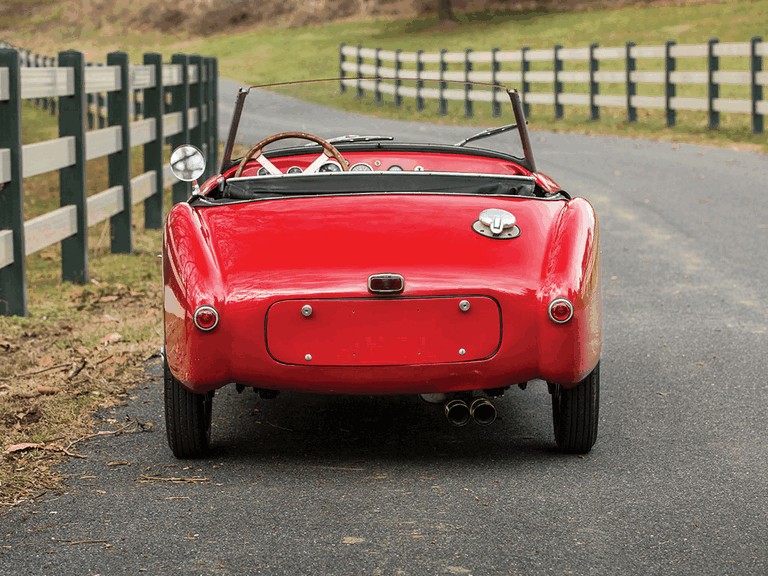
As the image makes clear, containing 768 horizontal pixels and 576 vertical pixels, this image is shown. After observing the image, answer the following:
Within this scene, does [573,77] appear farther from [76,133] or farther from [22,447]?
[22,447]

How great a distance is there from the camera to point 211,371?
4.82m

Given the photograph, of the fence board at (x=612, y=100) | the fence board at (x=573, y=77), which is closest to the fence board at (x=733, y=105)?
the fence board at (x=612, y=100)

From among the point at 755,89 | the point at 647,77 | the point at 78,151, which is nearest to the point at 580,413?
the point at 78,151

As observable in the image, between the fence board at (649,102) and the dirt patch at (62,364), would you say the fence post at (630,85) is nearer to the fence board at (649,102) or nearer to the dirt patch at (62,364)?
the fence board at (649,102)

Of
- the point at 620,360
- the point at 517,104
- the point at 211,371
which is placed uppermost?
the point at 517,104

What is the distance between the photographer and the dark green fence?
805cm

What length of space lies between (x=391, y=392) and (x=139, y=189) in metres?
7.43

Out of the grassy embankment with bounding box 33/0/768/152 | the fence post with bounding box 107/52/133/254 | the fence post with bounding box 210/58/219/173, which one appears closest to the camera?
the fence post with bounding box 107/52/133/254

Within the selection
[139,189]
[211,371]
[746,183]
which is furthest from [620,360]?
[746,183]

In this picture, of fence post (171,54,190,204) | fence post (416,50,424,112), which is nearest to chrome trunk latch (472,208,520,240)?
fence post (171,54,190,204)

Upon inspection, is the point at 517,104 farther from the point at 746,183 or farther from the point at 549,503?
the point at 746,183

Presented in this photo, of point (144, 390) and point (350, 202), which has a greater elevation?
point (350, 202)

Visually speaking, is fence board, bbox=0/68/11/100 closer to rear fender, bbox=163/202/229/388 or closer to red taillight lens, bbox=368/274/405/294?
rear fender, bbox=163/202/229/388

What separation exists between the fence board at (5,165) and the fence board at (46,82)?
1.21 feet
